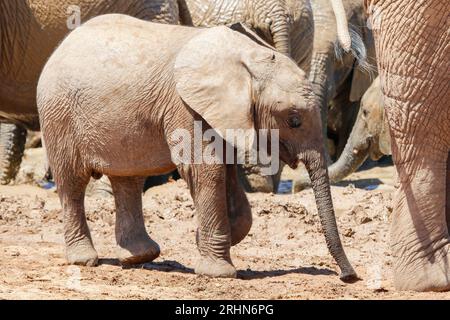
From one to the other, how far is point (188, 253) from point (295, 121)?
1.40 metres

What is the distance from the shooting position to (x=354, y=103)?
563 inches

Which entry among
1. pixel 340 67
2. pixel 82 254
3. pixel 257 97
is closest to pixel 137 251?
pixel 82 254

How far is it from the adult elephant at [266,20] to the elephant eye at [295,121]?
366cm

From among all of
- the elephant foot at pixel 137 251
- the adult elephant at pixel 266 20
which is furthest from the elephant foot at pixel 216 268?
the adult elephant at pixel 266 20

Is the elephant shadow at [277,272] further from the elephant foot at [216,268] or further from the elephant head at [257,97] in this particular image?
the elephant head at [257,97]

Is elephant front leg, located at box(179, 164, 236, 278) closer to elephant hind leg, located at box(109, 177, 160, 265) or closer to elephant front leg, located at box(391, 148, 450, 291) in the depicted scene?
elephant hind leg, located at box(109, 177, 160, 265)

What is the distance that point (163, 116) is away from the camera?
703 cm

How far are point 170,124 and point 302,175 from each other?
488cm

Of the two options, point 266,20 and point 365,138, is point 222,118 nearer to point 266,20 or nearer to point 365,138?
point 266,20

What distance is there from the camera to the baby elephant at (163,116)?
688 cm

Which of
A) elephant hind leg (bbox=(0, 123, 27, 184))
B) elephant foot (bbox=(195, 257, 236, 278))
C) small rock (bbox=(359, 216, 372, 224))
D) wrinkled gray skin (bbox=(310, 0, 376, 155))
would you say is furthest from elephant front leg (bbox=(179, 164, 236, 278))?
wrinkled gray skin (bbox=(310, 0, 376, 155))

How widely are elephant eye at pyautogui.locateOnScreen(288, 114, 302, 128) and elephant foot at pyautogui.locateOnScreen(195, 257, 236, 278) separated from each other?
74 centimetres

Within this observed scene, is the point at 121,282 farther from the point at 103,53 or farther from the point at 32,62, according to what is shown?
the point at 32,62

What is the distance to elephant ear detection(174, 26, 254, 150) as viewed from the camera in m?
6.84
